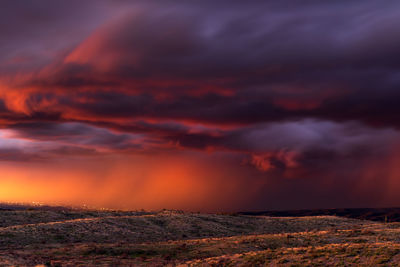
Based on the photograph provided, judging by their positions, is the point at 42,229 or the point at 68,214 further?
the point at 68,214

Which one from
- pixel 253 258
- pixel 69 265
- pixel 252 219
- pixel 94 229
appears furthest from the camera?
pixel 252 219

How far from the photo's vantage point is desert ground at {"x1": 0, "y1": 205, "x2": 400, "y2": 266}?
3438 cm

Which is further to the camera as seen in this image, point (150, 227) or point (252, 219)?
point (252, 219)

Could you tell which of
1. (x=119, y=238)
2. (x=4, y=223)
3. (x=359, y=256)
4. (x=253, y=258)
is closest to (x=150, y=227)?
(x=119, y=238)

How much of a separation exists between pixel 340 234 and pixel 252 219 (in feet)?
136

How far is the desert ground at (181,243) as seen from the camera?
3438cm

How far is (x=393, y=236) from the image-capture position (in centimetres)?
5153

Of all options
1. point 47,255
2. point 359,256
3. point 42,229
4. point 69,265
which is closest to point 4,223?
point 42,229

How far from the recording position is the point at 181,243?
53.1m

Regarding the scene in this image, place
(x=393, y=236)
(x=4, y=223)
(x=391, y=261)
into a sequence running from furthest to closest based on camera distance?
(x=4, y=223)
(x=393, y=236)
(x=391, y=261)

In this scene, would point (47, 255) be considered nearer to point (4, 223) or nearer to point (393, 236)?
point (4, 223)

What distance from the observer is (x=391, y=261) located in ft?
95.6

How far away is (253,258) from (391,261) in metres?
11.8

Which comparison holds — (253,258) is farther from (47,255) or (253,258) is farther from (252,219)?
(252,219)
